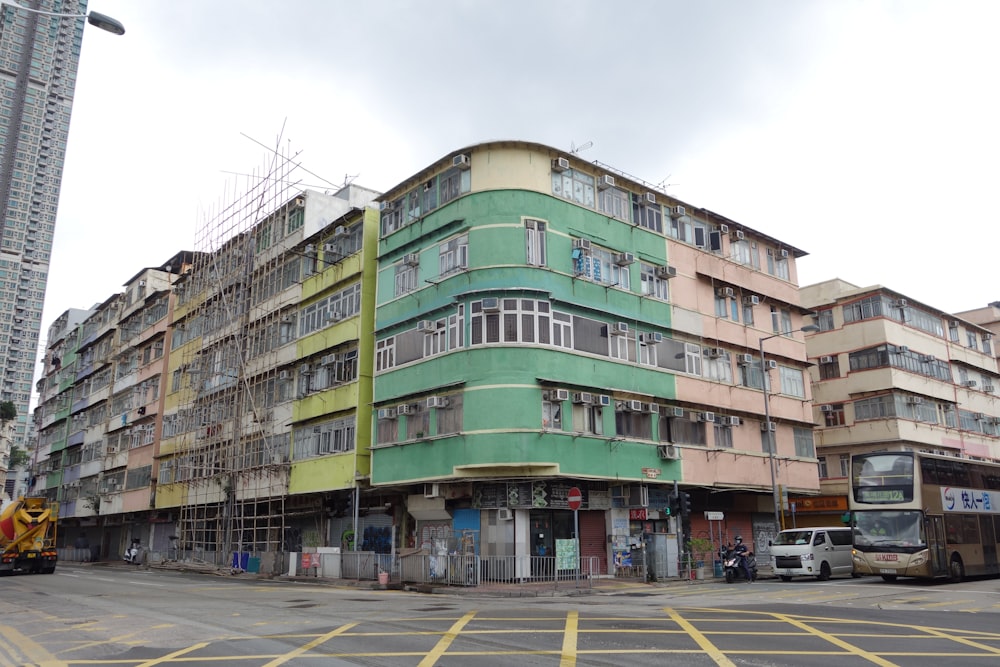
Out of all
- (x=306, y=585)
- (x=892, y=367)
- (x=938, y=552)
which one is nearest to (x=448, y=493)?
(x=306, y=585)

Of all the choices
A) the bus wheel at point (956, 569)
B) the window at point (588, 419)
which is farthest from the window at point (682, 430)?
the bus wheel at point (956, 569)

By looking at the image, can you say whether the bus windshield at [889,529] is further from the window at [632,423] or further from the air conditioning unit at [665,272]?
the air conditioning unit at [665,272]

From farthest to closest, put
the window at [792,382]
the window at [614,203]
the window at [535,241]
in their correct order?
1. the window at [792,382]
2. the window at [614,203]
3. the window at [535,241]

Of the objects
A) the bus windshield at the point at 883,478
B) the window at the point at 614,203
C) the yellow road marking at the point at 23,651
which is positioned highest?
the window at the point at 614,203

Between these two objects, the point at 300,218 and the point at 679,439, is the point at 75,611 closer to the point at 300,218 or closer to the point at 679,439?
the point at 679,439

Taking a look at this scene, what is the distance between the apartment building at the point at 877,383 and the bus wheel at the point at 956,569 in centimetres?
1770

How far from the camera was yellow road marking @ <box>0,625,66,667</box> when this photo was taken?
10.5m

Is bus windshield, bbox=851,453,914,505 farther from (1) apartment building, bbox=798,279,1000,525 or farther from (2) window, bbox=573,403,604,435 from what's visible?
(1) apartment building, bbox=798,279,1000,525

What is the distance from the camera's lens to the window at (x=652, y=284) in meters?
31.2

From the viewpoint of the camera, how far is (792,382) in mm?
37031

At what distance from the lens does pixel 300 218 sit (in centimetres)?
3772

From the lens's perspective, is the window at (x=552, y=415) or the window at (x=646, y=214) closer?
the window at (x=552, y=415)

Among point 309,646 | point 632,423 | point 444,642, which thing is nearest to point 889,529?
point 632,423

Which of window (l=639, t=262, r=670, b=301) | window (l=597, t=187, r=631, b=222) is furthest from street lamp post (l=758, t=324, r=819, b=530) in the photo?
window (l=597, t=187, r=631, b=222)
